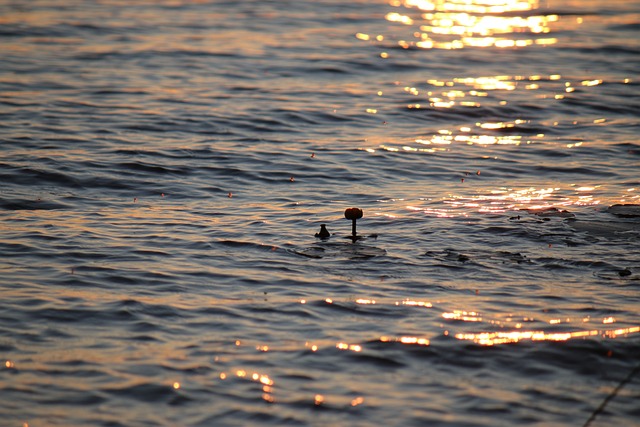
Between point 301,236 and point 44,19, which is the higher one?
point 44,19

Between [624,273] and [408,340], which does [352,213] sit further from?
[624,273]

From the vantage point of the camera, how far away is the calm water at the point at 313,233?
6.05 m

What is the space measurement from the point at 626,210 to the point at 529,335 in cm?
369

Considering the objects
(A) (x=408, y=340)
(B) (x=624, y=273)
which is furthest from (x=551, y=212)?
(A) (x=408, y=340)

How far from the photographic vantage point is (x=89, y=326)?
6973mm

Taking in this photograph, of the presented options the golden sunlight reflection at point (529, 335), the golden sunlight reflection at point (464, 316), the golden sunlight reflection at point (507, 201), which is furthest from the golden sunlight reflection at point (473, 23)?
the golden sunlight reflection at point (529, 335)

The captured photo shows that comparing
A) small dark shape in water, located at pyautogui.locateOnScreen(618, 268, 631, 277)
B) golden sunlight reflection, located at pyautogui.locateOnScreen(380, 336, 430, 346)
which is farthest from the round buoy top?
small dark shape in water, located at pyautogui.locateOnScreen(618, 268, 631, 277)

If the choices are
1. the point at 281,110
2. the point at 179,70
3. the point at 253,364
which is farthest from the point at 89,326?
the point at 179,70

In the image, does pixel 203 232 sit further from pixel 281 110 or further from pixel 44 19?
pixel 44 19

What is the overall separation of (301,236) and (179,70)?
903 centimetres

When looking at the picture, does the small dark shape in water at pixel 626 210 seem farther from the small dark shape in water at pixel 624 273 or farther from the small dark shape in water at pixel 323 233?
the small dark shape in water at pixel 323 233

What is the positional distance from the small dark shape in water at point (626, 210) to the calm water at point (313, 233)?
42mm

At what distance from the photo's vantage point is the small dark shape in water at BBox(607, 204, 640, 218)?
9.82m

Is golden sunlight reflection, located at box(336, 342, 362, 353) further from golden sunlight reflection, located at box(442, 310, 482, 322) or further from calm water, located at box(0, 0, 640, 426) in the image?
golden sunlight reflection, located at box(442, 310, 482, 322)
